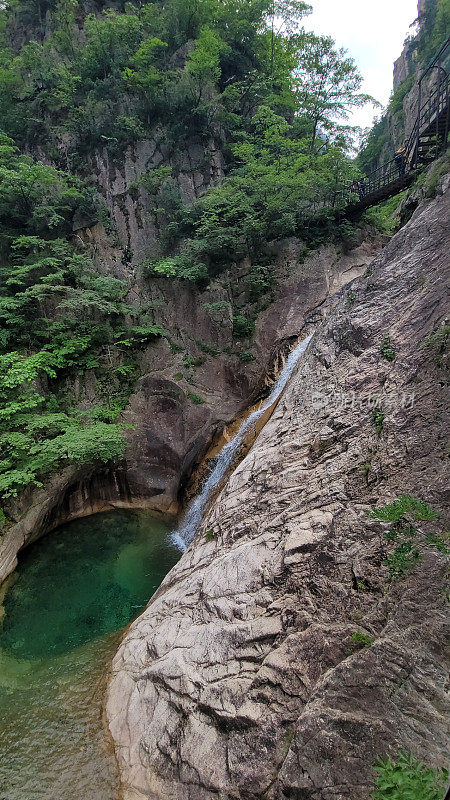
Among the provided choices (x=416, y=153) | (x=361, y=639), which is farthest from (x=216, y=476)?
(x=416, y=153)

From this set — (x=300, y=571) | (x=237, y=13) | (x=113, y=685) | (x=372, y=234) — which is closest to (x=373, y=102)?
(x=372, y=234)

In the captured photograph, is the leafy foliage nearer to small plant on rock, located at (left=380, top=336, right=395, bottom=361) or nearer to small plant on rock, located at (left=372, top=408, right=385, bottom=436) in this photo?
small plant on rock, located at (left=372, top=408, right=385, bottom=436)

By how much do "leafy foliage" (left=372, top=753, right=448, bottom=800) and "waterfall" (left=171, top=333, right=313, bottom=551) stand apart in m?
7.89

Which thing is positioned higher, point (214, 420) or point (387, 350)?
point (387, 350)

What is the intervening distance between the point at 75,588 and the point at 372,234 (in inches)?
672

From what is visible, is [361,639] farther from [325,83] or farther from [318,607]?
[325,83]

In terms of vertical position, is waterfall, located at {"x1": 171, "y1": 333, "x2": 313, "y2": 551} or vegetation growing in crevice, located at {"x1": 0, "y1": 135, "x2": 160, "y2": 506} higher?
vegetation growing in crevice, located at {"x1": 0, "y1": 135, "x2": 160, "y2": 506}

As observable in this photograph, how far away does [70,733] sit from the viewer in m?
5.93

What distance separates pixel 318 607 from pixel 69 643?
633cm

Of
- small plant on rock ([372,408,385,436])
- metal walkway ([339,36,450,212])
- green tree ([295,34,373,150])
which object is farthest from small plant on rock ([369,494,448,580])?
green tree ([295,34,373,150])

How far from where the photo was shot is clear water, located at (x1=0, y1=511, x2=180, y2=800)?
5.40m

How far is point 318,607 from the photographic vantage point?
14.9 feet

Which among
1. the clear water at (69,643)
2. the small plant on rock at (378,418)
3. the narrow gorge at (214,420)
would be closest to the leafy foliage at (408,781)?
the narrow gorge at (214,420)

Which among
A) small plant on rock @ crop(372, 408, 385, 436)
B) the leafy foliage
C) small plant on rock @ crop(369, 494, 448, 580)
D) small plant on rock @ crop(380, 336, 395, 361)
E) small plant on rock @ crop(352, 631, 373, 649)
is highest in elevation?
small plant on rock @ crop(380, 336, 395, 361)
